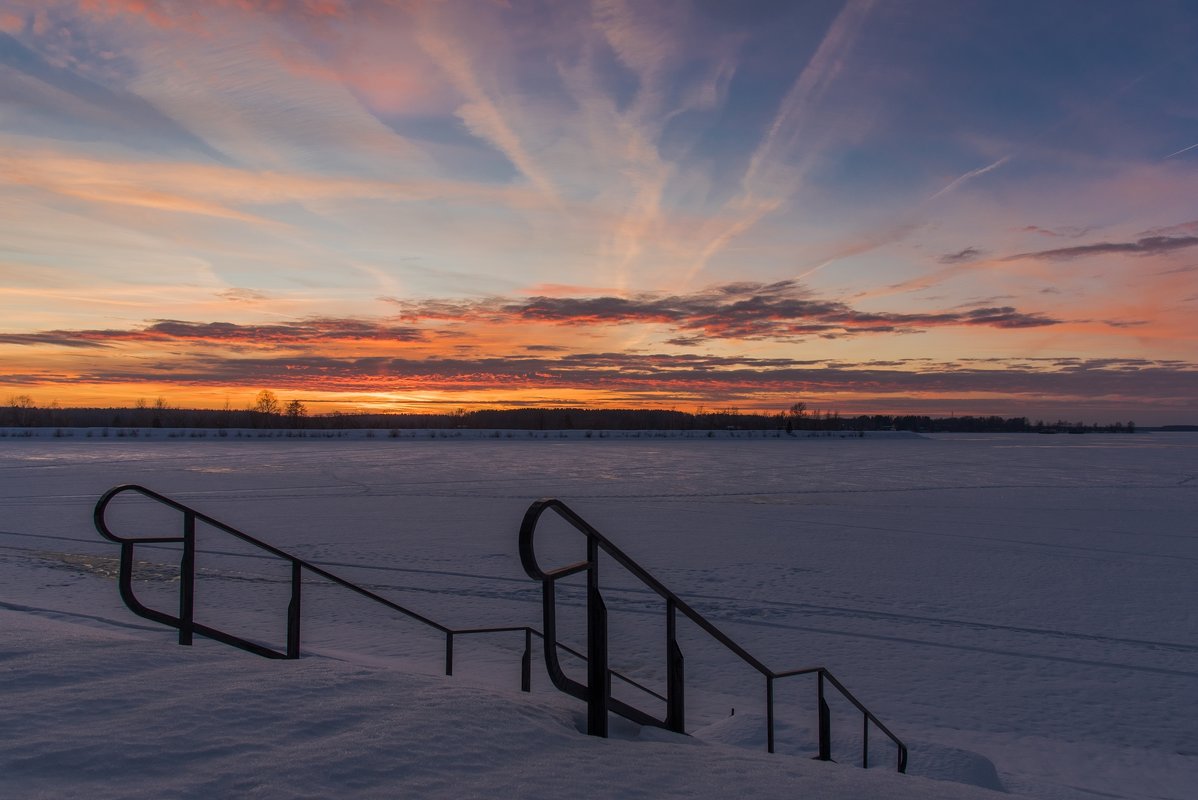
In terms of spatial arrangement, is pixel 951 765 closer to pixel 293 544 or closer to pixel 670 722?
pixel 670 722

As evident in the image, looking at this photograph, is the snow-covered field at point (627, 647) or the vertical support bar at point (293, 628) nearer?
the snow-covered field at point (627, 647)

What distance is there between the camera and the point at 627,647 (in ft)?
29.7

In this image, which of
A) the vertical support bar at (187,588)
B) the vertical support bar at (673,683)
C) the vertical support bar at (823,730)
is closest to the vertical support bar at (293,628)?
the vertical support bar at (187,588)

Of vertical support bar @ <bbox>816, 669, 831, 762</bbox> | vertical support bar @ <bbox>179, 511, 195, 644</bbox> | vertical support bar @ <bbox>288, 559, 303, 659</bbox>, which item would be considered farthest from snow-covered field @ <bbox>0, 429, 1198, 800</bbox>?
vertical support bar @ <bbox>816, 669, 831, 762</bbox>

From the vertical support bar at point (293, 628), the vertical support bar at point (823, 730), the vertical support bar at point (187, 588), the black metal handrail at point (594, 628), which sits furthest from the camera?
the vertical support bar at point (293, 628)

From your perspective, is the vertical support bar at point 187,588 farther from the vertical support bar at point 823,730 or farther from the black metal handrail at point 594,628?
the vertical support bar at point 823,730

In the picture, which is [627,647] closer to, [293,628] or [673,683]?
[293,628]

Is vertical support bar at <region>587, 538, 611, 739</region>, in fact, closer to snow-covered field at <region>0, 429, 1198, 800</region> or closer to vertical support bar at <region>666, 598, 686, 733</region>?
snow-covered field at <region>0, 429, 1198, 800</region>

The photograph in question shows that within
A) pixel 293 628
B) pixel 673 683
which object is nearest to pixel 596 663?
pixel 673 683

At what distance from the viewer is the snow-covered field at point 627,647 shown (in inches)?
132

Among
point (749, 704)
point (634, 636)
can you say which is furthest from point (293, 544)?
point (749, 704)

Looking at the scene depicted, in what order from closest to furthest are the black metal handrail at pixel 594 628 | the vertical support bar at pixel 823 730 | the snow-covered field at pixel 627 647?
the snow-covered field at pixel 627 647 → the black metal handrail at pixel 594 628 → the vertical support bar at pixel 823 730

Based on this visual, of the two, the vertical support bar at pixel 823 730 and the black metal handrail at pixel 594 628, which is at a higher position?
the black metal handrail at pixel 594 628

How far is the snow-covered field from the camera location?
132 inches
